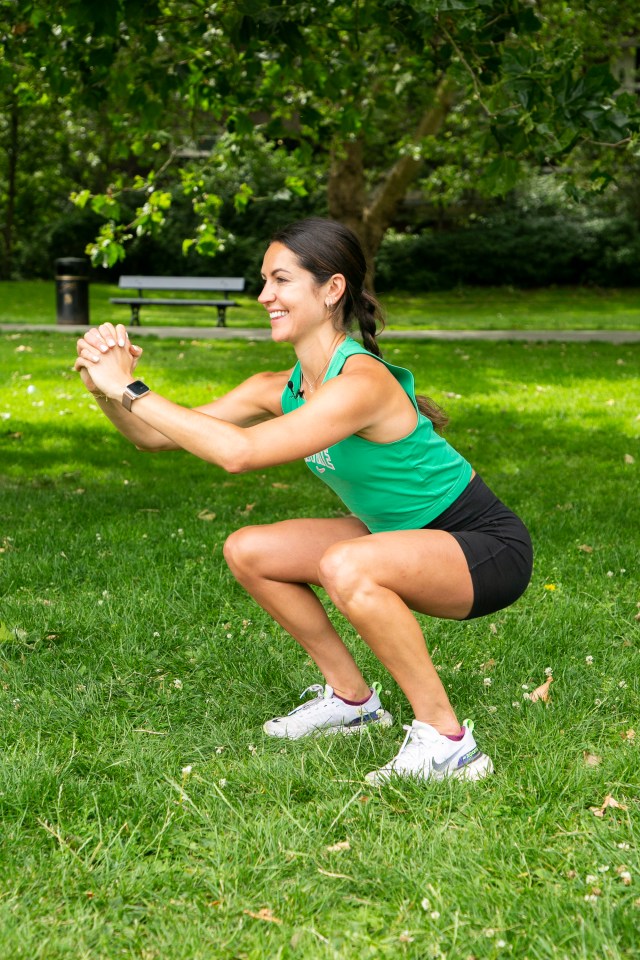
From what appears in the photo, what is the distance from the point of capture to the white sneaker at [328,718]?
11.0 ft

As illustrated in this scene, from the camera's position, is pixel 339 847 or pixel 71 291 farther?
pixel 71 291

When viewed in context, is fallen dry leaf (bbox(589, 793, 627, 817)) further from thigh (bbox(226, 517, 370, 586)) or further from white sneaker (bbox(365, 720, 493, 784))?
thigh (bbox(226, 517, 370, 586))

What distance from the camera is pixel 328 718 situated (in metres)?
3.39

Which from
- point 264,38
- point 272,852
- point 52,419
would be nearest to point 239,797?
point 272,852

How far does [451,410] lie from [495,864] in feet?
23.2

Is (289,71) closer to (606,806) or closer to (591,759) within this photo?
(591,759)

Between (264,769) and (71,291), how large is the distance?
1518 centimetres

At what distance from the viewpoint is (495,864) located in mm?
2596

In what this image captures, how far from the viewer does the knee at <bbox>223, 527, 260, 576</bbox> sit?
3309 millimetres

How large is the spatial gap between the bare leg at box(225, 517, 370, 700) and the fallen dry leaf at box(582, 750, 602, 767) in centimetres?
70

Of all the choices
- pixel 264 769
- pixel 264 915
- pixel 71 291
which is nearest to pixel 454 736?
pixel 264 769

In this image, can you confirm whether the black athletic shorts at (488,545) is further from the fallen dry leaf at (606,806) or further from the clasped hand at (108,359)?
the clasped hand at (108,359)

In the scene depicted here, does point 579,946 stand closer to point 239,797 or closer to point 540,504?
point 239,797

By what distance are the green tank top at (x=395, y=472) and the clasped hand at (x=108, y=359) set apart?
568mm
